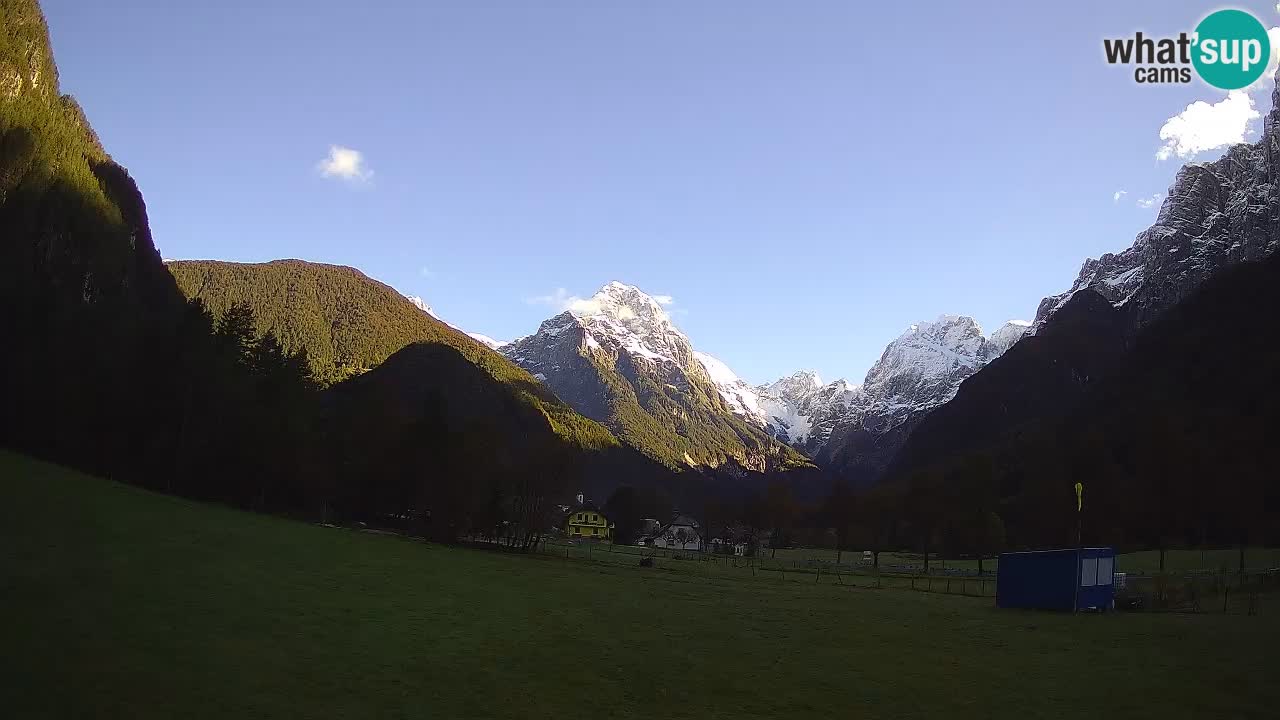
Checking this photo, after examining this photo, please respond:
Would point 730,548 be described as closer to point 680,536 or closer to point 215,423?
point 680,536

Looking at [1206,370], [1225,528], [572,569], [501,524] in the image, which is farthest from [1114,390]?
[572,569]

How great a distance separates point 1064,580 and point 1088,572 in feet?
4.04

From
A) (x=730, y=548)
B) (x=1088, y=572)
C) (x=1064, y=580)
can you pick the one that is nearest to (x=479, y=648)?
(x=1064, y=580)

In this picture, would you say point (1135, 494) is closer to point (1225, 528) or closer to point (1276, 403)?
point (1225, 528)

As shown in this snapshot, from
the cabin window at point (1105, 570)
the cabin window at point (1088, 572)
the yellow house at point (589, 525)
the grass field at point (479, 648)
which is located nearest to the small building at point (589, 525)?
the yellow house at point (589, 525)

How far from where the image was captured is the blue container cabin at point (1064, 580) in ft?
128

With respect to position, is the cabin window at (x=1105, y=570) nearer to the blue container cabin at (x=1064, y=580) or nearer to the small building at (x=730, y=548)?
the blue container cabin at (x=1064, y=580)

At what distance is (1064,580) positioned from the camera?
3981 centimetres

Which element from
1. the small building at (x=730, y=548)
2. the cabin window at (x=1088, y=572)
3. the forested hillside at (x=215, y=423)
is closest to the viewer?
the cabin window at (x=1088, y=572)

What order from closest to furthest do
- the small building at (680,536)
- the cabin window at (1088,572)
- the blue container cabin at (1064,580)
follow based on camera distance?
the cabin window at (1088,572) → the blue container cabin at (1064,580) → the small building at (680,536)

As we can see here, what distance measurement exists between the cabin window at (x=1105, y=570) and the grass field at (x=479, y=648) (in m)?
2.61

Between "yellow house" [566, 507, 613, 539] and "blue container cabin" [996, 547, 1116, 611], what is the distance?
430ft

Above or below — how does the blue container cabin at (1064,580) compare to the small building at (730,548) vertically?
above

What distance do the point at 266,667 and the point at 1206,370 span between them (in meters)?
206
